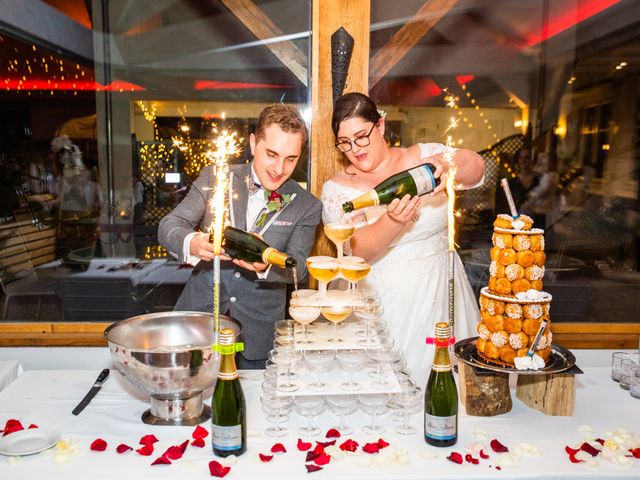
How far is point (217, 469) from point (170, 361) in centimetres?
32

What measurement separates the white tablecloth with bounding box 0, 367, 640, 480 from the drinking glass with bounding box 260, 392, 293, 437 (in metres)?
0.03

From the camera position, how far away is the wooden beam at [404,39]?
9.73 feet

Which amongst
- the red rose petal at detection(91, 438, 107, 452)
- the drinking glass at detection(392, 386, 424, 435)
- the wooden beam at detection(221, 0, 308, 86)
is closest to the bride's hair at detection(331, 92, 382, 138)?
the wooden beam at detection(221, 0, 308, 86)

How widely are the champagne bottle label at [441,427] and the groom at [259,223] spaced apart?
100 cm

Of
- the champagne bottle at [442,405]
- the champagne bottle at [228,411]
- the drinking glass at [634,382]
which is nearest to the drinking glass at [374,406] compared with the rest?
the champagne bottle at [442,405]

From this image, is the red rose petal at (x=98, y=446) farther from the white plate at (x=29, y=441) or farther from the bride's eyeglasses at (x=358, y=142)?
the bride's eyeglasses at (x=358, y=142)

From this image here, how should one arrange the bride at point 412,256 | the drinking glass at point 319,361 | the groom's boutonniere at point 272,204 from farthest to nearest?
the bride at point 412,256
the groom's boutonniere at point 272,204
the drinking glass at point 319,361

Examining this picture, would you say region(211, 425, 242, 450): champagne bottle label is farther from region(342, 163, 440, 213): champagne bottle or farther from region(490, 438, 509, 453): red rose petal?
region(342, 163, 440, 213): champagne bottle

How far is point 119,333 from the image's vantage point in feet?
5.77

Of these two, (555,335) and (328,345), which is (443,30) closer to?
(555,335)

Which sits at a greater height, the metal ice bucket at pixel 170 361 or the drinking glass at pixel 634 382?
the metal ice bucket at pixel 170 361

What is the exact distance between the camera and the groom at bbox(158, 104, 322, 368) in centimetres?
237

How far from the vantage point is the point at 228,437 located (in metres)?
1.42

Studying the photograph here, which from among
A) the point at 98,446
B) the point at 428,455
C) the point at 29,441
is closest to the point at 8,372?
the point at 29,441
